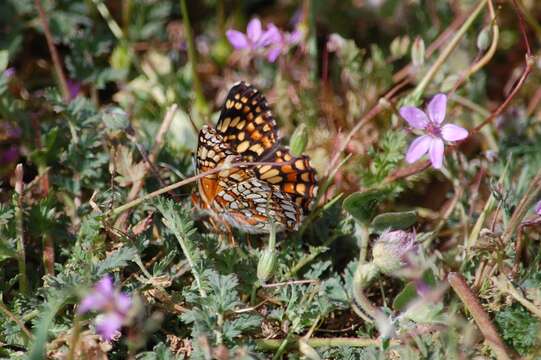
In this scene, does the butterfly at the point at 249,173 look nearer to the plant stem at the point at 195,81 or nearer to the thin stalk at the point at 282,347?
the thin stalk at the point at 282,347

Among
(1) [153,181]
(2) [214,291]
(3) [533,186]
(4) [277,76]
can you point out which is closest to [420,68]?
(4) [277,76]

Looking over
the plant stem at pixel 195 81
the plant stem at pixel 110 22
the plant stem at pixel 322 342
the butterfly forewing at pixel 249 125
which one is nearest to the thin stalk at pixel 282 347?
the plant stem at pixel 322 342

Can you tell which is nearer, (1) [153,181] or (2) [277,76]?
(1) [153,181]

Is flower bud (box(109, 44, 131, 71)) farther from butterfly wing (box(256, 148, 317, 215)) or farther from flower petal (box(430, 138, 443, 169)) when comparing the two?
flower petal (box(430, 138, 443, 169))

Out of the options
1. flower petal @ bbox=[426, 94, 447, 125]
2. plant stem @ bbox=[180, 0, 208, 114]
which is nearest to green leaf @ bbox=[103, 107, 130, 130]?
plant stem @ bbox=[180, 0, 208, 114]

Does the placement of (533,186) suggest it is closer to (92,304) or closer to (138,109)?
(92,304)

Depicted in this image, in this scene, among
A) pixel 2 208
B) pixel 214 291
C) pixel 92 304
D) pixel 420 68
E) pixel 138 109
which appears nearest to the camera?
pixel 92 304
